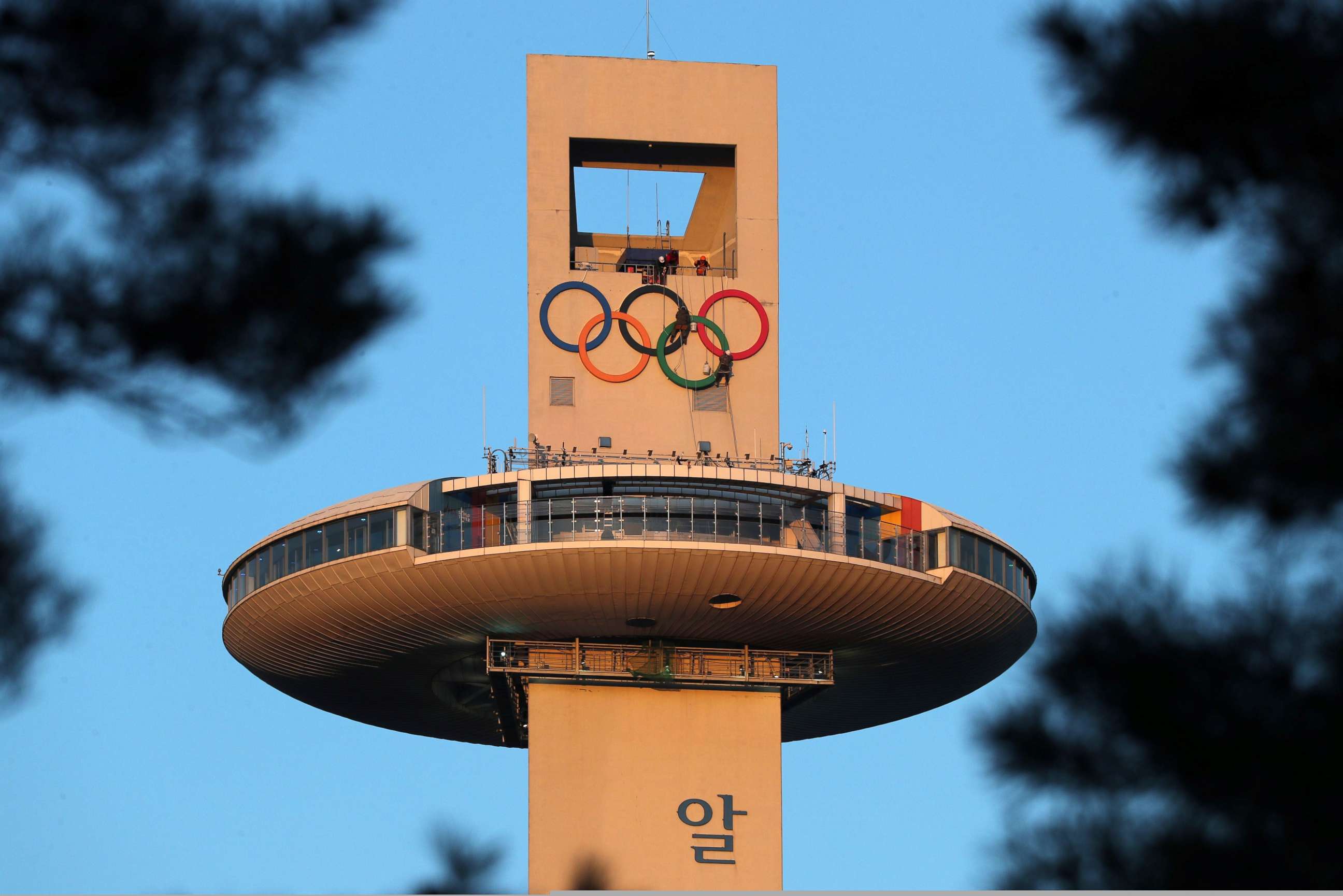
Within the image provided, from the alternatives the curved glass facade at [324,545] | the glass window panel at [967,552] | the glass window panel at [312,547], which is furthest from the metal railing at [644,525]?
the glass window panel at [312,547]

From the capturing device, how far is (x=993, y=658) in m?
47.3

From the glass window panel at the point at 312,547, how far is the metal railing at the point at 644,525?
2160 mm

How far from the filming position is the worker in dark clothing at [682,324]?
4788 cm

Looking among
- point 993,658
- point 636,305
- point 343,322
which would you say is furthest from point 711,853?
point 343,322

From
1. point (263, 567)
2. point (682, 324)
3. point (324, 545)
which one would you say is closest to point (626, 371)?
point (682, 324)

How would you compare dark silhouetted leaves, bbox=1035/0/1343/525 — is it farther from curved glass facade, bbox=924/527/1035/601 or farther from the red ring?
the red ring

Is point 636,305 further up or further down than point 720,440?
further up

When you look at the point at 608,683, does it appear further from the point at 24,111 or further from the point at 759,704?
the point at 24,111

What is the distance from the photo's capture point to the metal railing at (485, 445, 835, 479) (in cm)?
4525

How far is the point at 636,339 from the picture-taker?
47875mm

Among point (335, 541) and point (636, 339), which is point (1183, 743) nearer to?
point (335, 541)

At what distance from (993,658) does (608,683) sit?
331 inches

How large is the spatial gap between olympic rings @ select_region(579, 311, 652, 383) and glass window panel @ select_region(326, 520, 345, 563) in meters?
7.51

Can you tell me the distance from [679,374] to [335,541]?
29.5 feet
